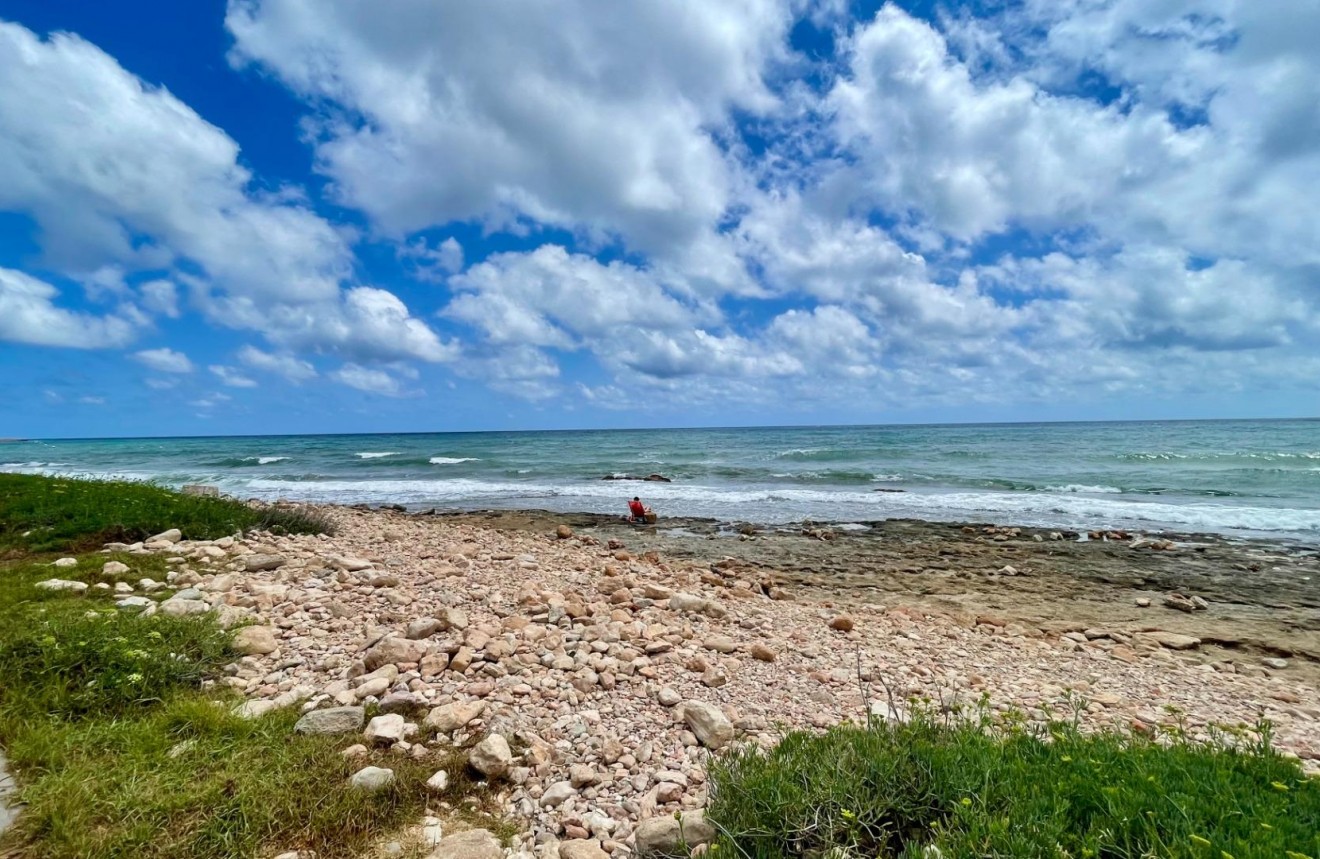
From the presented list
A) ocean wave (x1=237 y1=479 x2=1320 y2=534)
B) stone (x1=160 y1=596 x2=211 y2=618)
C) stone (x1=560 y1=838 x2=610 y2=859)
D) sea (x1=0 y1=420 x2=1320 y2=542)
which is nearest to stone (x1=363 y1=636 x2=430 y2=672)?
stone (x1=160 y1=596 x2=211 y2=618)

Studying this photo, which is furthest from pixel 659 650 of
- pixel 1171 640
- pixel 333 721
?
pixel 1171 640

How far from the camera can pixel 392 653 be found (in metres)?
4.62

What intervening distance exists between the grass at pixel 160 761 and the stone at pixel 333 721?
0.24ft

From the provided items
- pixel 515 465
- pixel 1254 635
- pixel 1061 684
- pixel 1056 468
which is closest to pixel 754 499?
pixel 1254 635

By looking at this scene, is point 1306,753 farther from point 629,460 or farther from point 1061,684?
point 629,460

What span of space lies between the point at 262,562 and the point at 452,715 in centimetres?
481

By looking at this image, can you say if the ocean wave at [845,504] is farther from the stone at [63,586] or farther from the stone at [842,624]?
the stone at [63,586]

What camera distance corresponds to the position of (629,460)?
38.2 meters

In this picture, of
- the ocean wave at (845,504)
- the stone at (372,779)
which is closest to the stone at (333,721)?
the stone at (372,779)

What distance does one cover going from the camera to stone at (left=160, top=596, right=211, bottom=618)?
17.0ft

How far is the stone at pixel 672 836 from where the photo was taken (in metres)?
2.74

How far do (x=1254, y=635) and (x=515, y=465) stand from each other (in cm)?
3421

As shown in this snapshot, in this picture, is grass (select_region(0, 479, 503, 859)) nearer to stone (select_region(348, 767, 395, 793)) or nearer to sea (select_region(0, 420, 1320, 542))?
stone (select_region(348, 767, 395, 793))

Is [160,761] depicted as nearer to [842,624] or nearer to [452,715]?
[452,715]
